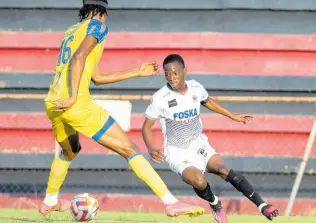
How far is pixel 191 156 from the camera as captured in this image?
1002 cm

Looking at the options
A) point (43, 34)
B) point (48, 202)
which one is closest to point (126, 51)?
→ point (43, 34)

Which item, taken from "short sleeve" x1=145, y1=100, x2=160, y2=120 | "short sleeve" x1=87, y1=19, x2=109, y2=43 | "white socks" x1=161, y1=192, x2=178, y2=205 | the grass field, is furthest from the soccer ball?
"short sleeve" x1=87, y1=19, x2=109, y2=43

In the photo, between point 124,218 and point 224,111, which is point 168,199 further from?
point 124,218

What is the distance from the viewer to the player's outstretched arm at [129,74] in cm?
909

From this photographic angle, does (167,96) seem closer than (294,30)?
Yes

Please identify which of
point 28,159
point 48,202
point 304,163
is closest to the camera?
point 48,202

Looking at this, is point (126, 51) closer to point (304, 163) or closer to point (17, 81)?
point (17, 81)

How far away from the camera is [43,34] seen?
41.2 feet

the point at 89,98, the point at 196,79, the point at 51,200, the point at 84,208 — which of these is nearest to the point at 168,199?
the point at 84,208

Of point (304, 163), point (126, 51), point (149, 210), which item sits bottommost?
point (149, 210)

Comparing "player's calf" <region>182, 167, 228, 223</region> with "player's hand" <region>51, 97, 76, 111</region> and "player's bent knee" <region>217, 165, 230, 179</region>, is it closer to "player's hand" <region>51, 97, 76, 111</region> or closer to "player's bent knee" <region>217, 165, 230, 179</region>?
"player's bent knee" <region>217, 165, 230, 179</region>

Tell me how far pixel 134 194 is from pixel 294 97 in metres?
2.31

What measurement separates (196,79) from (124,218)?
2.03 meters

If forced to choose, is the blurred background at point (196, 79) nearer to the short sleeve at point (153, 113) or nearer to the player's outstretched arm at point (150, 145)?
the short sleeve at point (153, 113)
